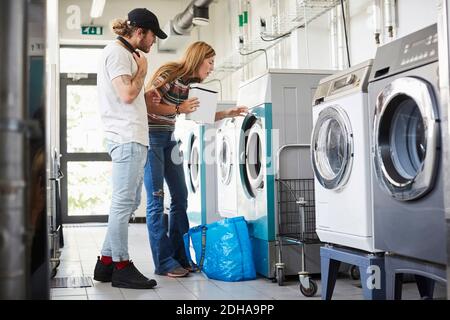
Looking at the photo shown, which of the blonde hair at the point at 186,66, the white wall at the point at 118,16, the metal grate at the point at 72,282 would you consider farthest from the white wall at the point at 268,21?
the metal grate at the point at 72,282

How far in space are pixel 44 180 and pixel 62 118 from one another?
22.0 ft

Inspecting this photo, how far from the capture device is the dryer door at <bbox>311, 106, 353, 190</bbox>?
2439 millimetres

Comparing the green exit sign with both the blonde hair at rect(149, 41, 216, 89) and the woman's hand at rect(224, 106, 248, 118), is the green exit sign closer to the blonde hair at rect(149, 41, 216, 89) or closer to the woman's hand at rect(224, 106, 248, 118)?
the blonde hair at rect(149, 41, 216, 89)

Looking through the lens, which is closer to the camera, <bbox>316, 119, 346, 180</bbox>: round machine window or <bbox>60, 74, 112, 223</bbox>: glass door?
<bbox>316, 119, 346, 180</bbox>: round machine window

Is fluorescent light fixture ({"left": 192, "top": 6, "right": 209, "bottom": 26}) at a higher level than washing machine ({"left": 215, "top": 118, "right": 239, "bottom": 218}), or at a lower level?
higher

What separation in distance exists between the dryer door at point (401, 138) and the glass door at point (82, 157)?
574cm

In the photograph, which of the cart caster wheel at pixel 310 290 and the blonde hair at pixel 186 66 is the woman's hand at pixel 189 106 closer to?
the blonde hair at pixel 186 66

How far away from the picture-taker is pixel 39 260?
114 cm

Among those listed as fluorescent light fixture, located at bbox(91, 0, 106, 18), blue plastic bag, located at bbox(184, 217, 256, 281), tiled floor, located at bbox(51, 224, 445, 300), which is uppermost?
fluorescent light fixture, located at bbox(91, 0, 106, 18)

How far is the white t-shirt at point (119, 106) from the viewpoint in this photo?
2.74 m

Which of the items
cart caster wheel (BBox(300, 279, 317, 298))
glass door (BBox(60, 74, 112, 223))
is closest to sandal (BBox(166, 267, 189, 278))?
cart caster wheel (BBox(300, 279, 317, 298))

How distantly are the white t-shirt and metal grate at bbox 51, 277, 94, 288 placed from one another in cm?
78

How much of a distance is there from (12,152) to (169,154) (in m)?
2.21

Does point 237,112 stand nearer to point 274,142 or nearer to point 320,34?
point 274,142
